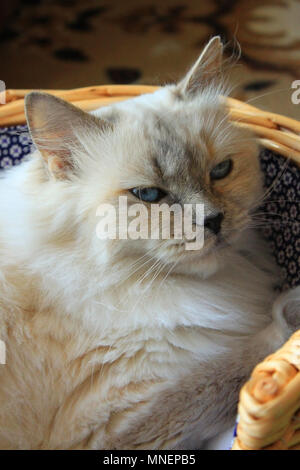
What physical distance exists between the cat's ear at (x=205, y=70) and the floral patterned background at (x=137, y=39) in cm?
161

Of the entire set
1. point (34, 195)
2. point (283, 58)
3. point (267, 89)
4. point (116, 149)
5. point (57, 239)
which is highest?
point (283, 58)

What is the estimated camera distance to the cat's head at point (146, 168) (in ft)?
3.85

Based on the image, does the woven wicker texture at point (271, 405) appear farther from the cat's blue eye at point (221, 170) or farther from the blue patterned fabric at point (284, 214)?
the blue patterned fabric at point (284, 214)

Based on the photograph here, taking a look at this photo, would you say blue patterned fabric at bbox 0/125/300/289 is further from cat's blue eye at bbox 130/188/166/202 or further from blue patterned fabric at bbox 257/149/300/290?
cat's blue eye at bbox 130/188/166/202

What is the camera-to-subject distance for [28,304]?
1.26 m

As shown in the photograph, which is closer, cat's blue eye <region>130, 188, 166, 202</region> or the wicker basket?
the wicker basket

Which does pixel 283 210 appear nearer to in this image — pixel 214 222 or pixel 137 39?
pixel 214 222

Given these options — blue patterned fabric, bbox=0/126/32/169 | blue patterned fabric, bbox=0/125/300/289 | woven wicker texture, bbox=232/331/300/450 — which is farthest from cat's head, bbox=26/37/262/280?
blue patterned fabric, bbox=0/126/32/169

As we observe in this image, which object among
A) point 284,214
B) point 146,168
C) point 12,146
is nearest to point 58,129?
point 146,168

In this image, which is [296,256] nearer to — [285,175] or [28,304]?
[285,175]

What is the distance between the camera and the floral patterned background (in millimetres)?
3156

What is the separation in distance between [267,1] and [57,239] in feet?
10.0
